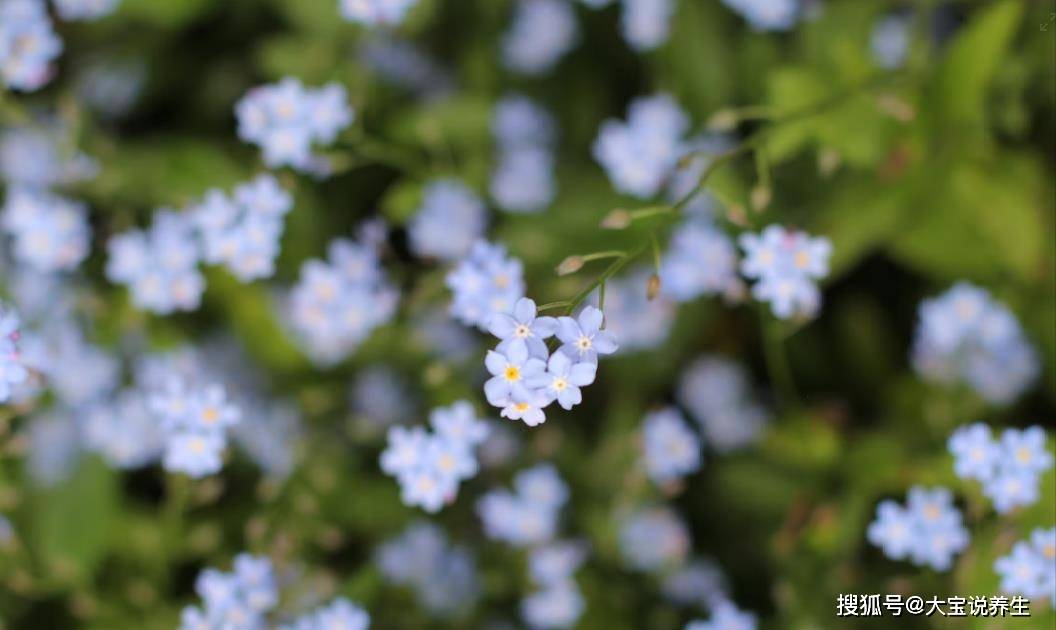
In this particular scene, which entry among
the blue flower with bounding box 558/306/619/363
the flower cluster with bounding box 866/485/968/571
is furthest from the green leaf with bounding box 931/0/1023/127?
the blue flower with bounding box 558/306/619/363

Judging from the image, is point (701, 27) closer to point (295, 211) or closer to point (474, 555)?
point (295, 211)

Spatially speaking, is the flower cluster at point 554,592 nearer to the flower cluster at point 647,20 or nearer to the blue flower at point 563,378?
the blue flower at point 563,378

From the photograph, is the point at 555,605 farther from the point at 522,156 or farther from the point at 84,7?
the point at 84,7

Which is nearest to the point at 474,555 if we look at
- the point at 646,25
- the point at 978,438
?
the point at 978,438

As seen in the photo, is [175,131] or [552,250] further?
[175,131]

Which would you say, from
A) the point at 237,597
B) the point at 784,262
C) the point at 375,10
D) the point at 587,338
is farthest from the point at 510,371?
the point at 375,10

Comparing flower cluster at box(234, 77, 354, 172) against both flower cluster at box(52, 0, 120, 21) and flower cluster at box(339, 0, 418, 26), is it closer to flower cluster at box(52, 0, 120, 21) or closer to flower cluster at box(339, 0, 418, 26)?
flower cluster at box(339, 0, 418, 26)
